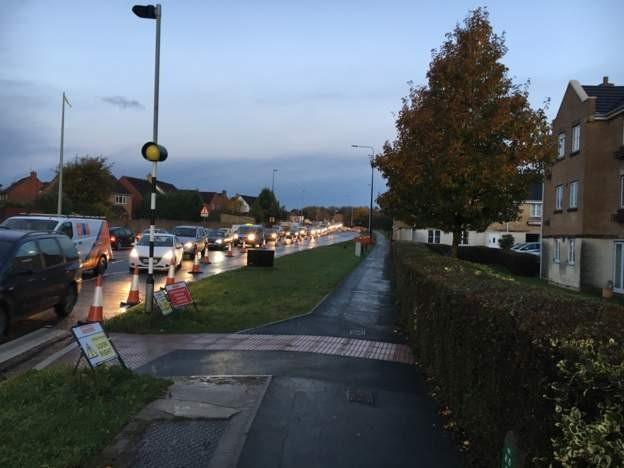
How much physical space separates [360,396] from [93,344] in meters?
2.97

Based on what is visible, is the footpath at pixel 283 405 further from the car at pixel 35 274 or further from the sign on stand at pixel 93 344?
the car at pixel 35 274

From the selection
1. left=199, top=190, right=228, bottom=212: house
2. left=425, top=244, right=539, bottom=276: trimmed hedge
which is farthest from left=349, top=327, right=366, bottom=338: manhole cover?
left=199, top=190, right=228, bottom=212: house

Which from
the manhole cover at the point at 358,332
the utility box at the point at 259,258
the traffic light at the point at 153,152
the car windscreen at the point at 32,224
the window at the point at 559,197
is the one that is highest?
the window at the point at 559,197

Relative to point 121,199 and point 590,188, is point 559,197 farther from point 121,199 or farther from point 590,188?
point 121,199

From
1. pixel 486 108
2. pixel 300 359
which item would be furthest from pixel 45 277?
pixel 486 108

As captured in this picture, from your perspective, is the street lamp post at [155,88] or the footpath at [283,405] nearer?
the footpath at [283,405]

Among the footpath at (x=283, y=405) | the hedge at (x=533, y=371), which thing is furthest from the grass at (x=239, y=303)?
the hedge at (x=533, y=371)

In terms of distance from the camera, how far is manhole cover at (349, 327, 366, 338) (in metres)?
10.2

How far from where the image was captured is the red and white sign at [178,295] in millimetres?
10766

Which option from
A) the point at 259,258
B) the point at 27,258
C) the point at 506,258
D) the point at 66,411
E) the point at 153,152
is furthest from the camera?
the point at 506,258

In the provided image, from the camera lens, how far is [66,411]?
203 inches

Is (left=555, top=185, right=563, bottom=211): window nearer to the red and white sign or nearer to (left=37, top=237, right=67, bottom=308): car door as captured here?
the red and white sign

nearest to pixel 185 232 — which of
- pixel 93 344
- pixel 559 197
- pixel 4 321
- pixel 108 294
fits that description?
pixel 108 294

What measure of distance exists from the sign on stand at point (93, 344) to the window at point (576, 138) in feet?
84.2
